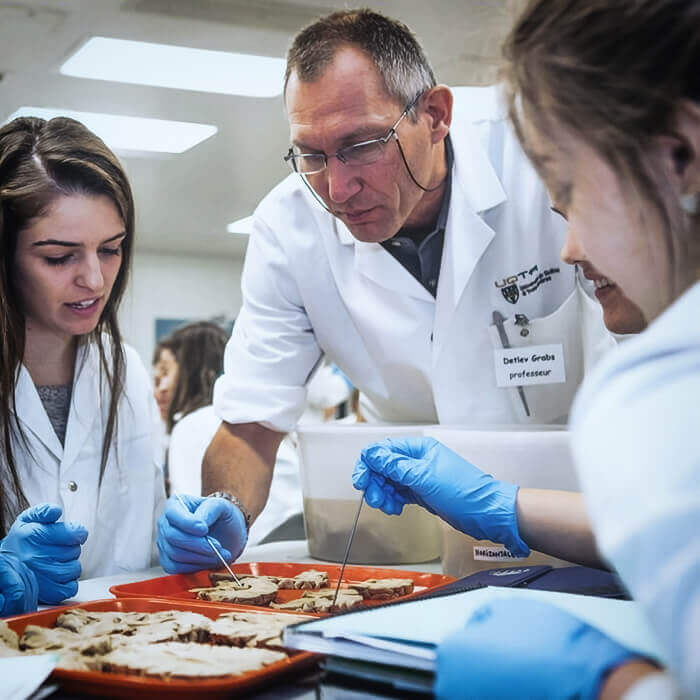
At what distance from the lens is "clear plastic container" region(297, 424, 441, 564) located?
162cm

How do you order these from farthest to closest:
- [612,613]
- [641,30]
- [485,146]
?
[485,146], [612,613], [641,30]

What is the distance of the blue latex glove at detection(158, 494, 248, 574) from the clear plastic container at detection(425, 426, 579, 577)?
42 cm

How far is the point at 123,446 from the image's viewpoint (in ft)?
6.25

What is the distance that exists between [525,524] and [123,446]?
1025 millimetres

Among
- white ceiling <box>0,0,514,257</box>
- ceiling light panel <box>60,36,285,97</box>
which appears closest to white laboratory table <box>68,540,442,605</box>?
white ceiling <box>0,0,514,257</box>

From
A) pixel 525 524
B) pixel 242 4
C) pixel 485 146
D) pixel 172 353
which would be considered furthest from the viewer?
pixel 172 353

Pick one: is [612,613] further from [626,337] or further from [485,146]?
[485,146]

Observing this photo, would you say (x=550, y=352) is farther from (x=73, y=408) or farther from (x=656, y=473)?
(x=656, y=473)

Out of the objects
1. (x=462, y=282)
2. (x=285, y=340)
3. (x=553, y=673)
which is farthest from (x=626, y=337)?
(x=553, y=673)

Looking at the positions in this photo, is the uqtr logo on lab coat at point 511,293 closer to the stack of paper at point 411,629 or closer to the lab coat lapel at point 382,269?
the lab coat lapel at point 382,269

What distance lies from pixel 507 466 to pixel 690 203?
792mm

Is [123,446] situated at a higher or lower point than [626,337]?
lower

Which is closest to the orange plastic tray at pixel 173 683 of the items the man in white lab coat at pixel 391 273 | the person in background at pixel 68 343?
the man in white lab coat at pixel 391 273

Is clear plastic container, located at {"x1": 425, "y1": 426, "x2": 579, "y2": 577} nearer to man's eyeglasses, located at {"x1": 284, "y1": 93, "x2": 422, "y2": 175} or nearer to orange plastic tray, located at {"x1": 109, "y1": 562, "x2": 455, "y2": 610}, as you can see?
orange plastic tray, located at {"x1": 109, "y1": 562, "x2": 455, "y2": 610}
